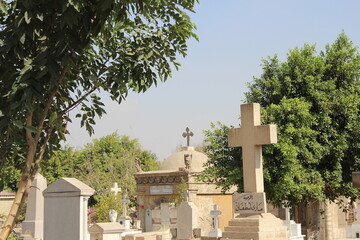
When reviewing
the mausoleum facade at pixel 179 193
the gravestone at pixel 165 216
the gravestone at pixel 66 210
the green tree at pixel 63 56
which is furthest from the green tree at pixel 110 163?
the green tree at pixel 63 56

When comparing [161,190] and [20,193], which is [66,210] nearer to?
[20,193]

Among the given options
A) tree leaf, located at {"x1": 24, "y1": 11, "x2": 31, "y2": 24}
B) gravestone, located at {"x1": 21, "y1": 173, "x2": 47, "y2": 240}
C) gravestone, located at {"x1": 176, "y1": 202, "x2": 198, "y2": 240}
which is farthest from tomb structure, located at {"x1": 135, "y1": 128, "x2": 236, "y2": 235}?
tree leaf, located at {"x1": 24, "y1": 11, "x2": 31, "y2": 24}

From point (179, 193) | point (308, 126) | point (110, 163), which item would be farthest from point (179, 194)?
point (110, 163)

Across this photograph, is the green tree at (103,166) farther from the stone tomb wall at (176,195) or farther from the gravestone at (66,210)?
the gravestone at (66,210)

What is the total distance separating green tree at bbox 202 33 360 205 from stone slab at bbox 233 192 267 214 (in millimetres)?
4176

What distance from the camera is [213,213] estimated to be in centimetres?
1916

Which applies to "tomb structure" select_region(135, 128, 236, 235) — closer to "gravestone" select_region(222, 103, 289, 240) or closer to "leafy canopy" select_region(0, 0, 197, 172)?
"gravestone" select_region(222, 103, 289, 240)

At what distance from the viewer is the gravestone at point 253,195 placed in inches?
438

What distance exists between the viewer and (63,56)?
6348 mm

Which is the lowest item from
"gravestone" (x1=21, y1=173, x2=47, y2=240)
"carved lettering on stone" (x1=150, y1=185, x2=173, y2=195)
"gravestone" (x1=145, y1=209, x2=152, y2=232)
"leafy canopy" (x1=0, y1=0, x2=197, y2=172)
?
"gravestone" (x1=145, y1=209, x2=152, y2=232)

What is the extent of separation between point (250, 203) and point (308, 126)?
18.4 feet

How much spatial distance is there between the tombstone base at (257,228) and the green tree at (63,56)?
452 cm

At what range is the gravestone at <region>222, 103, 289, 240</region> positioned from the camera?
1113 cm

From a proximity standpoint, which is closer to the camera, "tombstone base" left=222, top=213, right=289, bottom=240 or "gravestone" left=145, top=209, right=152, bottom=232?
"tombstone base" left=222, top=213, right=289, bottom=240
